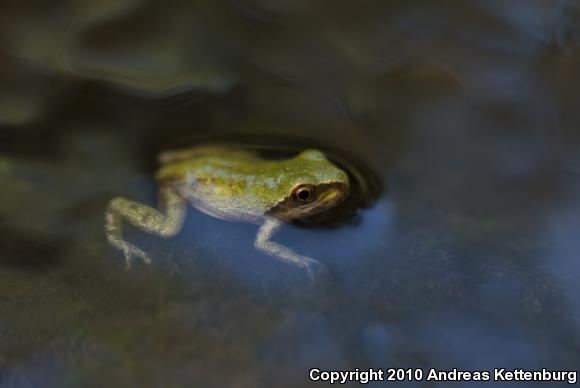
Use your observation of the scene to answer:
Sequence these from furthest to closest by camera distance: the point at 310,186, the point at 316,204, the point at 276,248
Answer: the point at 316,204
the point at 310,186
the point at 276,248

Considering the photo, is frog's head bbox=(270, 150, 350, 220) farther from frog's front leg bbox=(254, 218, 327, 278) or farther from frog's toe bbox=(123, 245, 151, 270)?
frog's toe bbox=(123, 245, 151, 270)

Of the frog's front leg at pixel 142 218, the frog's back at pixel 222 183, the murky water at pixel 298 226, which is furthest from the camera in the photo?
the frog's back at pixel 222 183

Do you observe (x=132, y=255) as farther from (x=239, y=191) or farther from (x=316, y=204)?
(x=316, y=204)

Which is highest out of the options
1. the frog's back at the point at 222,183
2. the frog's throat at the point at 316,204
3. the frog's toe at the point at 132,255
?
the frog's back at the point at 222,183

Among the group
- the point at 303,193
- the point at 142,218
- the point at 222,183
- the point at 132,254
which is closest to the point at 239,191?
the point at 222,183

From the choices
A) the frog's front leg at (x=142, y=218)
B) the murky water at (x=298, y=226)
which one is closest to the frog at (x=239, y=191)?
the frog's front leg at (x=142, y=218)

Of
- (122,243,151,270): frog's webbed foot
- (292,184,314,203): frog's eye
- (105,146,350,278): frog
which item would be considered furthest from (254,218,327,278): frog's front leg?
(122,243,151,270): frog's webbed foot

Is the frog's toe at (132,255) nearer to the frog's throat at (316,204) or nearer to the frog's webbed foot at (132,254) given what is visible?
the frog's webbed foot at (132,254)
